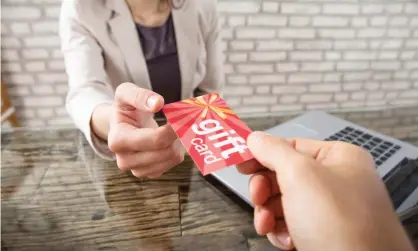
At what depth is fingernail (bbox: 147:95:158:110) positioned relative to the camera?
19.6 inches

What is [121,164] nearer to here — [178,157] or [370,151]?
[178,157]

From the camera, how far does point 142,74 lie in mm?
907

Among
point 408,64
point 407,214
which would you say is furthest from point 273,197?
point 408,64

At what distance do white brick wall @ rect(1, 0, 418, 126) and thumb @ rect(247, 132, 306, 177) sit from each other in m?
1.03

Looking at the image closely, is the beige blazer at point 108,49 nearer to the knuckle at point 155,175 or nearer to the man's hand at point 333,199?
the knuckle at point 155,175

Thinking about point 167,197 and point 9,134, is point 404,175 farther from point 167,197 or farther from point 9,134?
point 9,134

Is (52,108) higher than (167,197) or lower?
lower

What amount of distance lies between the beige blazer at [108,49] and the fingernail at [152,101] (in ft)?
0.63

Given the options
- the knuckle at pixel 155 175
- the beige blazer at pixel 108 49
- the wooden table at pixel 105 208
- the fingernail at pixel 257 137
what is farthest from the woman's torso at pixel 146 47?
the fingernail at pixel 257 137

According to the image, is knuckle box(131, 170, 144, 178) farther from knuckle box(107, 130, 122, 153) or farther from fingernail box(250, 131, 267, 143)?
fingernail box(250, 131, 267, 143)

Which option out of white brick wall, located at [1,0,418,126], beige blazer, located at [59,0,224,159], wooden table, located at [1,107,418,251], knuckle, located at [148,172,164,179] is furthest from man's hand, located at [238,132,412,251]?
white brick wall, located at [1,0,418,126]

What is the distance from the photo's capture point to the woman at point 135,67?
22.4 inches

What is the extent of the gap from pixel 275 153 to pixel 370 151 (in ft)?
0.99

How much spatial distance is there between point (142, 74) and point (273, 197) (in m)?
0.55
